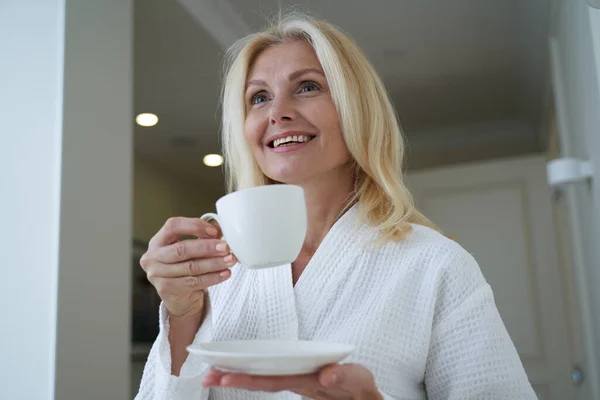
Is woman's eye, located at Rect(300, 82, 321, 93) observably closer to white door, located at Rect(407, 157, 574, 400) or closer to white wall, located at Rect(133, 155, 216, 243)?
white door, located at Rect(407, 157, 574, 400)

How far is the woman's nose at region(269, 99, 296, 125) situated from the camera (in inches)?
41.5

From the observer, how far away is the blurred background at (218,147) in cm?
193

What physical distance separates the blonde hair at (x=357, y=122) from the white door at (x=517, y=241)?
9.12 ft

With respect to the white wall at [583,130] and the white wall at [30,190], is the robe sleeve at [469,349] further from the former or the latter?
the white wall at [30,190]

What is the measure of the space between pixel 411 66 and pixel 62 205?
2603 mm

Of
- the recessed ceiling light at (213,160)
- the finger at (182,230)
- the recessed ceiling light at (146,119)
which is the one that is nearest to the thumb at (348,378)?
the finger at (182,230)

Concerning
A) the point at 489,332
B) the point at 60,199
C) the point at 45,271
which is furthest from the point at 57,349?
the point at 489,332

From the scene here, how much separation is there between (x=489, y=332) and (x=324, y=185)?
0.40 m

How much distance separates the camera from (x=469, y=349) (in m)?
0.87

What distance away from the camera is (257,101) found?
46.4 inches

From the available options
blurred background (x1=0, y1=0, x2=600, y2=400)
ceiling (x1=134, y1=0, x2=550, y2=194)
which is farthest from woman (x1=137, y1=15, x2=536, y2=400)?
ceiling (x1=134, y1=0, x2=550, y2=194)

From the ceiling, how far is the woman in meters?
1.88

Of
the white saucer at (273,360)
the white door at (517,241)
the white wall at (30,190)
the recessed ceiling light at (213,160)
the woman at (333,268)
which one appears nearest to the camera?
the white saucer at (273,360)

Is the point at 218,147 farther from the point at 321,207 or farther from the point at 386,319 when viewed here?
the point at 386,319
